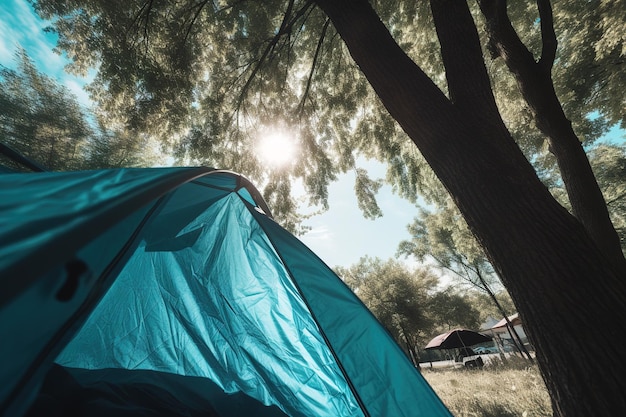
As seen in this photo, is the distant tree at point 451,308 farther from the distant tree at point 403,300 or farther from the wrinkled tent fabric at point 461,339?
the wrinkled tent fabric at point 461,339

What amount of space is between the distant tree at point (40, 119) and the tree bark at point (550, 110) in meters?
12.4

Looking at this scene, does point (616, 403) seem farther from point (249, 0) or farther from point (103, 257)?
point (249, 0)

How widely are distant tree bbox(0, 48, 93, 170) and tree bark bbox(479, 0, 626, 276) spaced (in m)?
12.4

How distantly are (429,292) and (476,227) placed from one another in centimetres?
2061

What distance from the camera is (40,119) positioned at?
29.7 ft

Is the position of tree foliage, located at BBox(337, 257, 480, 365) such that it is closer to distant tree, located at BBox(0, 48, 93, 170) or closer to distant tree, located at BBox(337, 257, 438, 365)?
distant tree, located at BBox(337, 257, 438, 365)

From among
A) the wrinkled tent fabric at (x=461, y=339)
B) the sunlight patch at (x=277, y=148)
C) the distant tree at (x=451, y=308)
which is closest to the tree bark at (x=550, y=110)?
the sunlight patch at (x=277, y=148)

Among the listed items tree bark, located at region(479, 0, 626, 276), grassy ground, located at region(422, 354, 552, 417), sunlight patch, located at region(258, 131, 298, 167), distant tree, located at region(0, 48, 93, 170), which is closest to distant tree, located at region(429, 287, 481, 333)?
grassy ground, located at region(422, 354, 552, 417)

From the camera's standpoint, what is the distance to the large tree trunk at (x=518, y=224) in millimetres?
Answer: 1229

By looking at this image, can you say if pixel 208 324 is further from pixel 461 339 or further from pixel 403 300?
pixel 403 300

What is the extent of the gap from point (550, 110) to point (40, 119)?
13.7 metres

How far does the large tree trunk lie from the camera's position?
48.4 inches

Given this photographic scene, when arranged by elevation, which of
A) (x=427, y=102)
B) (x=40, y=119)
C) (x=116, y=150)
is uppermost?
(x=40, y=119)

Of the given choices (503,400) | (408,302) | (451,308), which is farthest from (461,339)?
(503,400)
